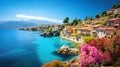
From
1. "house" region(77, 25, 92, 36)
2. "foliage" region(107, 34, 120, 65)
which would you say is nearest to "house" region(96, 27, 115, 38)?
"house" region(77, 25, 92, 36)

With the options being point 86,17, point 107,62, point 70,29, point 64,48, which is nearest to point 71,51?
point 64,48

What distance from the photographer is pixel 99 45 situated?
2119cm

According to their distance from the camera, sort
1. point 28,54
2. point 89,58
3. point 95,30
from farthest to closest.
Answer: point 95,30 → point 28,54 → point 89,58

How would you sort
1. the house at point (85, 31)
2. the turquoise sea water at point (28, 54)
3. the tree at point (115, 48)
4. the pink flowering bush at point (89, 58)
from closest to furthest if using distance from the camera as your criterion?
the pink flowering bush at point (89, 58), the tree at point (115, 48), the turquoise sea water at point (28, 54), the house at point (85, 31)

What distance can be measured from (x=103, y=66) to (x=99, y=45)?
4746 millimetres

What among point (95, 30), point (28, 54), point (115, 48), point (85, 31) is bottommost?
point (28, 54)

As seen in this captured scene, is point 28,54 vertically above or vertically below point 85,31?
below

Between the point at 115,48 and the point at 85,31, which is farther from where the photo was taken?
the point at 85,31

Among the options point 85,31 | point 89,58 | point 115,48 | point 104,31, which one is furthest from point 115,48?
point 85,31

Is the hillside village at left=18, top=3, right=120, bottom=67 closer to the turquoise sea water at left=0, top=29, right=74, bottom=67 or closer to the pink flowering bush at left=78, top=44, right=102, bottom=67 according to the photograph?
the pink flowering bush at left=78, top=44, right=102, bottom=67

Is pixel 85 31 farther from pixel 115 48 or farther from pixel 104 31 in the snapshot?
pixel 115 48

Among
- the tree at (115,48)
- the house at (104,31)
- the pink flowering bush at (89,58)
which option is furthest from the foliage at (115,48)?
the house at (104,31)

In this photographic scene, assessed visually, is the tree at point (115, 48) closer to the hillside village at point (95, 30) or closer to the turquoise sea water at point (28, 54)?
the hillside village at point (95, 30)

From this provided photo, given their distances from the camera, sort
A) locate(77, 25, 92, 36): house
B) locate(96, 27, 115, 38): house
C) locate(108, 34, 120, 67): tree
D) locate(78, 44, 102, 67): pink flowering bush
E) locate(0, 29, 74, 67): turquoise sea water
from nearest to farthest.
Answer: locate(78, 44, 102, 67): pink flowering bush, locate(108, 34, 120, 67): tree, locate(0, 29, 74, 67): turquoise sea water, locate(96, 27, 115, 38): house, locate(77, 25, 92, 36): house
